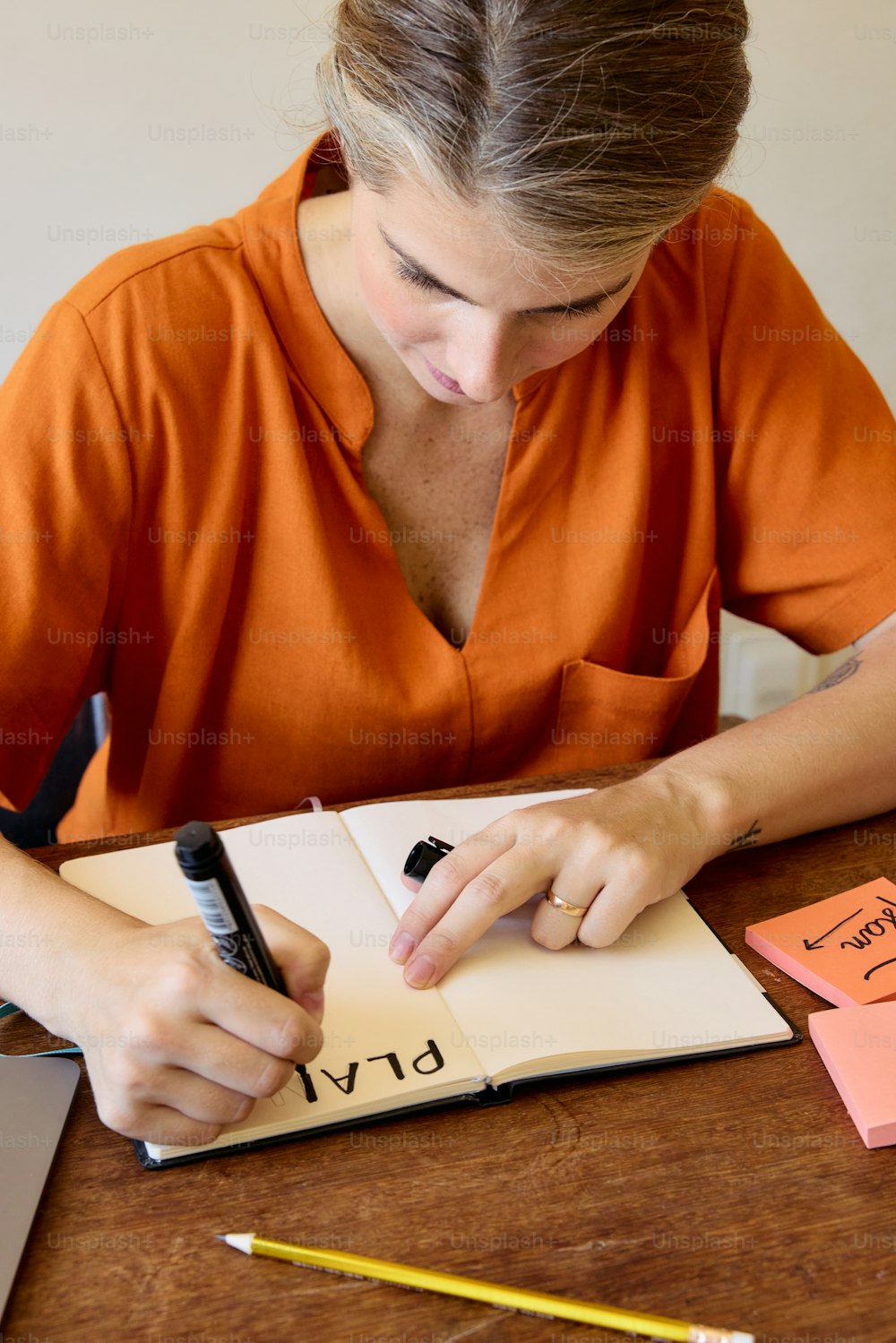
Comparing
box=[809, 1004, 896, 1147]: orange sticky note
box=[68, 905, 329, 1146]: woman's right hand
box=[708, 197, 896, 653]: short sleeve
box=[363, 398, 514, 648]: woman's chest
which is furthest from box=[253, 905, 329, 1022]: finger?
box=[708, 197, 896, 653]: short sleeve

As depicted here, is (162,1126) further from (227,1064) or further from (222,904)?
(222,904)

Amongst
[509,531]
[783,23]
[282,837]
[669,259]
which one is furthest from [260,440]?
[783,23]

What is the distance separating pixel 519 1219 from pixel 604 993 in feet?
0.65

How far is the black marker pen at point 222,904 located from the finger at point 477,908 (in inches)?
5.4

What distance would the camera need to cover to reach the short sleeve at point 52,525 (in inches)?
41.3

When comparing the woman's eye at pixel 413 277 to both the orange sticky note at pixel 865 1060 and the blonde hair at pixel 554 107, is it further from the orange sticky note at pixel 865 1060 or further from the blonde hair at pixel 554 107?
the orange sticky note at pixel 865 1060

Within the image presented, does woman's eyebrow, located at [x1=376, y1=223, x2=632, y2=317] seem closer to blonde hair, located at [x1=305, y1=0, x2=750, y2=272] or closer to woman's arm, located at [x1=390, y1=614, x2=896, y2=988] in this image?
blonde hair, located at [x1=305, y1=0, x2=750, y2=272]

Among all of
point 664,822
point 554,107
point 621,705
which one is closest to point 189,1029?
point 664,822

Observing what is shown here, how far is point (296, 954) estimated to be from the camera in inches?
28.1

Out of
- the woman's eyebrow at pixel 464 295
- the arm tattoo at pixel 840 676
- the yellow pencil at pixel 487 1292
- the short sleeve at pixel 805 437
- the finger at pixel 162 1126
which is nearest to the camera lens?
the yellow pencil at pixel 487 1292

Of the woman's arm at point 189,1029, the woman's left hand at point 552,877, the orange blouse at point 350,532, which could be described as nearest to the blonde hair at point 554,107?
the orange blouse at point 350,532

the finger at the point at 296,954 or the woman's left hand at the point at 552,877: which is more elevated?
the finger at the point at 296,954

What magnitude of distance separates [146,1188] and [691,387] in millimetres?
1008

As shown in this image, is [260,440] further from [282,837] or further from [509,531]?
[282,837]
